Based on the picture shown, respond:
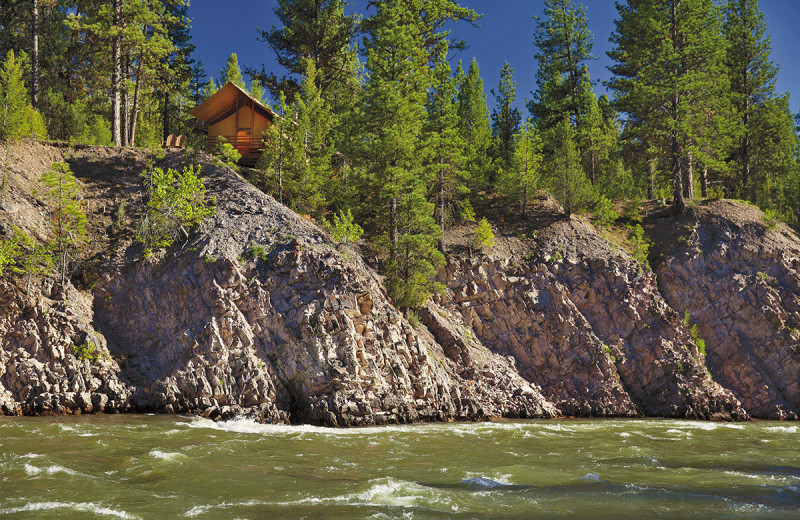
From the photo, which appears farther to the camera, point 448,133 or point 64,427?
point 448,133

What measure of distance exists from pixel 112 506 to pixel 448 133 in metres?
25.4

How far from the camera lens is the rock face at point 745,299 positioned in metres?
27.2

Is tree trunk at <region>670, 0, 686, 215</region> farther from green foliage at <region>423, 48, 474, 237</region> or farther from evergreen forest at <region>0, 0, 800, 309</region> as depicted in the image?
green foliage at <region>423, 48, 474, 237</region>

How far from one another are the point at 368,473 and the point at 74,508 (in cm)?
563

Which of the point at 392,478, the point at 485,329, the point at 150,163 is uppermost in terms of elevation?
the point at 150,163

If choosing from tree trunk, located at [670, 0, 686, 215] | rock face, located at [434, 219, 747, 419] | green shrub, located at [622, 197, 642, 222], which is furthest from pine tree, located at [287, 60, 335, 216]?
tree trunk, located at [670, 0, 686, 215]

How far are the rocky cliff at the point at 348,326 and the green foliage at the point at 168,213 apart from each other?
2.77ft

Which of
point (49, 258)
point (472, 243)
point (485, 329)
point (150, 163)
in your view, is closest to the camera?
point (49, 258)

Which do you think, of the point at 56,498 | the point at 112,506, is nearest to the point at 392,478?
the point at 112,506

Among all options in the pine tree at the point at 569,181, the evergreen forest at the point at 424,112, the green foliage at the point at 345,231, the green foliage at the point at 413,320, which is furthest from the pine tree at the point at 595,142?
the green foliage at the point at 345,231

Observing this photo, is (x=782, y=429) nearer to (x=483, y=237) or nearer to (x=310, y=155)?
(x=483, y=237)

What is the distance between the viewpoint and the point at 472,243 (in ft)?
98.1

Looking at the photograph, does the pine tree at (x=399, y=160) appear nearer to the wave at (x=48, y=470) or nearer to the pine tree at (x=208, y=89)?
the wave at (x=48, y=470)

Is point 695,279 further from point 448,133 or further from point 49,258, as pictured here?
point 49,258
